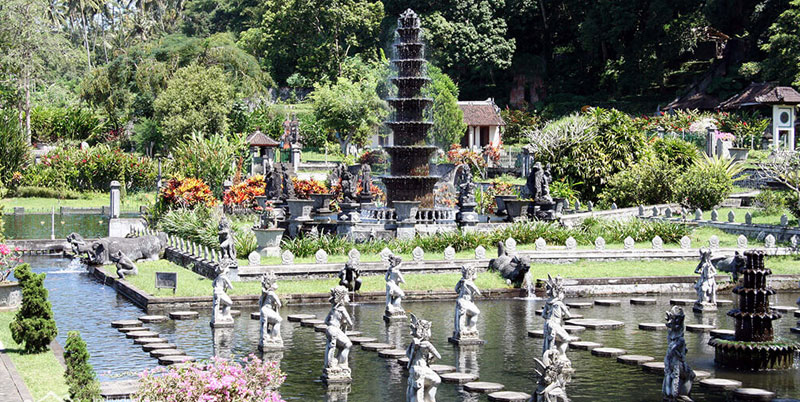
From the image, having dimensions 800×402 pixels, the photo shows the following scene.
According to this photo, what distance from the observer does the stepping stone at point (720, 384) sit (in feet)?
58.6

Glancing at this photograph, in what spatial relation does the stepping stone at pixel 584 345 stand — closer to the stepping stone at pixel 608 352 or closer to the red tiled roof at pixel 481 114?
the stepping stone at pixel 608 352

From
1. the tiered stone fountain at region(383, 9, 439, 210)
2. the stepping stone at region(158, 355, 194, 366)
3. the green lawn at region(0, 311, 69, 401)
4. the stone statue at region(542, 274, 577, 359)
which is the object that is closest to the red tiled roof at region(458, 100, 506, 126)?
the tiered stone fountain at region(383, 9, 439, 210)

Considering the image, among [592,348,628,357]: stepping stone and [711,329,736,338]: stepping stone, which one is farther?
[711,329,736,338]: stepping stone

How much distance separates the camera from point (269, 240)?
31.2 m

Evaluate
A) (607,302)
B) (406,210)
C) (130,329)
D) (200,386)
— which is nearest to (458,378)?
(200,386)

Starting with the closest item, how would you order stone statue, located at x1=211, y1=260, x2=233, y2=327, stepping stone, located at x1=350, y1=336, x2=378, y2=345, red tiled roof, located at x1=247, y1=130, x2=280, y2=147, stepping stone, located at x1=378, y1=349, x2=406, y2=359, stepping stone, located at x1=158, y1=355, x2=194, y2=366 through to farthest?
stepping stone, located at x1=158, y1=355, x2=194, y2=366, stepping stone, located at x1=378, y1=349, x2=406, y2=359, stepping stone, located at x1=350, y1=336, x2=378, y2=345, stone statue, located at x1=211, y1=260, x2=233, y2=327, red tiled roof, located at x1=247, y1=130, x2=280, y2=147

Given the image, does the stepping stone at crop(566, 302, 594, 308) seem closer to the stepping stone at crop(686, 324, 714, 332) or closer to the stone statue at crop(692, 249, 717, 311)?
the stone statue at crop(692, 249, 717, 311)

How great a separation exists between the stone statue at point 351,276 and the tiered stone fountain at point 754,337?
33.7ft

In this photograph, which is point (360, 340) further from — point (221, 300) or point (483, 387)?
point (483, 387)

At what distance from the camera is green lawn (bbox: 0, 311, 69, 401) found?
1580 cm

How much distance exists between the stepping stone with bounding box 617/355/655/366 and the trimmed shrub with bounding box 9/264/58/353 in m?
10.8

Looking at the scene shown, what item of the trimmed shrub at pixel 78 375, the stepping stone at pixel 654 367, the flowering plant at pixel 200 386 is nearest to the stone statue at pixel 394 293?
the stepping stone at pixel 654 367

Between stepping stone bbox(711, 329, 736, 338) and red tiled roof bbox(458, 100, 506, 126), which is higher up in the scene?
red tiled roof bbox(458, 100, 506, 126)

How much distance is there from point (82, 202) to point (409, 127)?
996 inches
